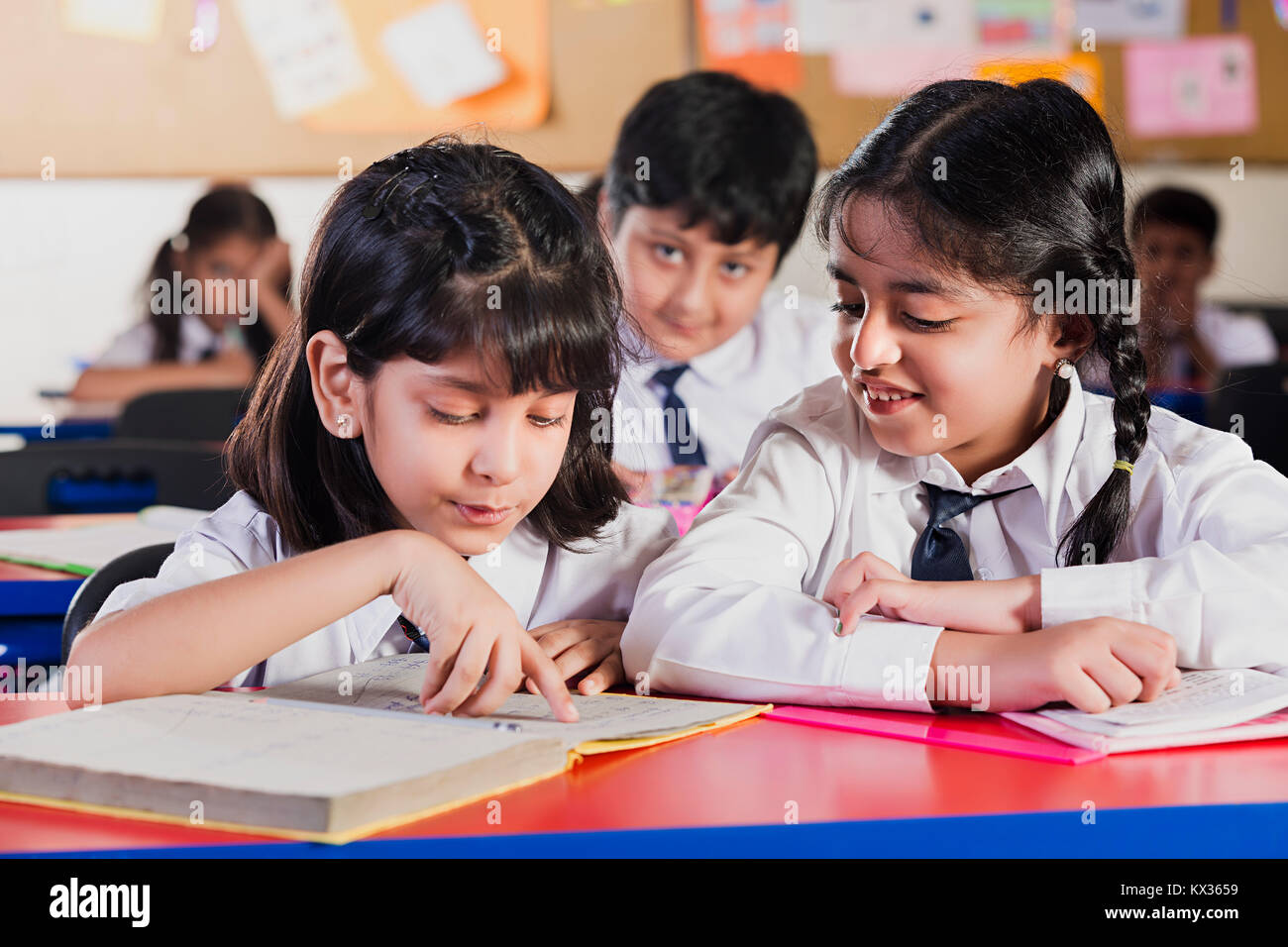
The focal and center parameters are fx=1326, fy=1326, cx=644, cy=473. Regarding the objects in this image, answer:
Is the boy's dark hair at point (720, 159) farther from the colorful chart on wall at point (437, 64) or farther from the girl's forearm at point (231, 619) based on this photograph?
the colorful chart on wall at point (437, 64)

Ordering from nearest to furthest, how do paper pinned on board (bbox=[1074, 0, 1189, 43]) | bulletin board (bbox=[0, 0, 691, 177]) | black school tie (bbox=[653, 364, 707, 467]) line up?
black school tie (bbox=[653, 364, 707, 467])
bulletin board (bbox=[0, 0, 691, 177])
paper pinned on board (bbox=[1074, 0, 1189, 43])

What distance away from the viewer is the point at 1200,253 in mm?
4293

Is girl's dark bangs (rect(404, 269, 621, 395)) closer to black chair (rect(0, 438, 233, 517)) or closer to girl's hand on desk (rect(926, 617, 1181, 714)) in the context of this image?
girl's hand on desk (rect(926, 617, 1181, 714))

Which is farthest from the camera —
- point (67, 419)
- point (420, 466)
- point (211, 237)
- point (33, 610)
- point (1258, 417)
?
point (211, 237)

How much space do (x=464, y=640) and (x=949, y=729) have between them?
1.00 ft

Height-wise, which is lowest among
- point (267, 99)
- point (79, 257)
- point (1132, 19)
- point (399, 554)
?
point (399, 554)

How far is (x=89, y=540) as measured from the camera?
1.47 metres

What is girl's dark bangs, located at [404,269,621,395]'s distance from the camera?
1.01 metres

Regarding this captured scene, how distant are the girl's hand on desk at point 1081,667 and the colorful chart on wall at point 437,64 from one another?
3530mm

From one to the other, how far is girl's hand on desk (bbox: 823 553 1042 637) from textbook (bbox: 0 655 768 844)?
0.16 m

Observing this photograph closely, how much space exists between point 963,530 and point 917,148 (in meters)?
0.33

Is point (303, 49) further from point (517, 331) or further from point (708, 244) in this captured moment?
point (517, 331)

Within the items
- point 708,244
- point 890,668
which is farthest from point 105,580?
point 708,244

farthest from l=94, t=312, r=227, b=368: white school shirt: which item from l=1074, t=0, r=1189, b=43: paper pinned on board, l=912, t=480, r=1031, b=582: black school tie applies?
l=912, t=480, r=1031, b=582: black school tie
